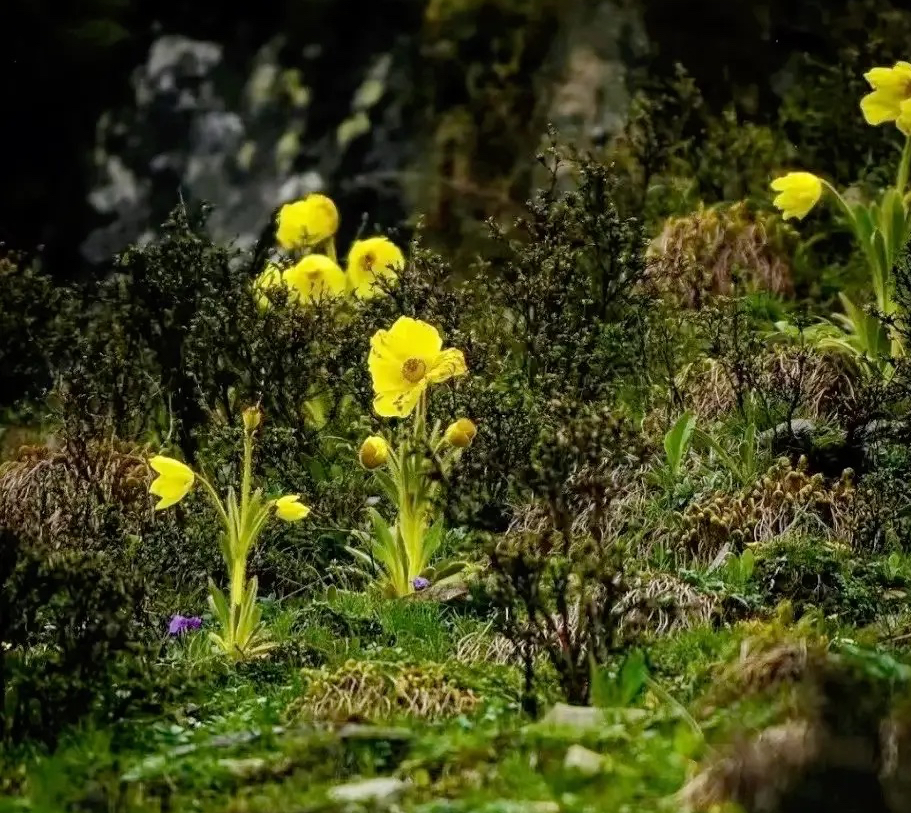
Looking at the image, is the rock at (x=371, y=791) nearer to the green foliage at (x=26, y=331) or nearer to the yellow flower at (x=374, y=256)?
the yellow flower at (x=374, y=256)

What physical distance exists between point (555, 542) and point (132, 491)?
90.3 inches

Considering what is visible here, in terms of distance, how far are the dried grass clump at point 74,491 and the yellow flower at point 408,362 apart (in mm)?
1187

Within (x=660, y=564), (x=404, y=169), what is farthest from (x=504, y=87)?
(x=660, y=564)

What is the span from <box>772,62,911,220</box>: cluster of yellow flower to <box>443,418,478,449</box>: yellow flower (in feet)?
7.53

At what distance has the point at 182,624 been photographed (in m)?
4.75

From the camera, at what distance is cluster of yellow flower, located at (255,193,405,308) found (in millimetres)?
7523

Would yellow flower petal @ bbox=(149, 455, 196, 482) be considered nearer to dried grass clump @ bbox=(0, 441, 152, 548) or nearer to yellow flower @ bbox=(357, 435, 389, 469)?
yellow flower @ bbox=(357, 435, 389, 469)

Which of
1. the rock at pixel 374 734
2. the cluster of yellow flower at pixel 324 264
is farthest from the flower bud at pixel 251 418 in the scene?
the cluster of yellow flower at pixel 324 264

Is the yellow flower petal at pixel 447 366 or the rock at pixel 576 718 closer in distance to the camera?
the rock at pixel 576 718

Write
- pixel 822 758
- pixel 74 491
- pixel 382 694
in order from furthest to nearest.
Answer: pixel 74 491
pixel 382 694
pixel 822 758

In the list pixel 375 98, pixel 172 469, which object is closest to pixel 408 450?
pixel 172 469

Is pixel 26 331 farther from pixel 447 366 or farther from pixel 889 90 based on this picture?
pixel 889 90

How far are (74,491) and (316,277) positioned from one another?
205 centimetres

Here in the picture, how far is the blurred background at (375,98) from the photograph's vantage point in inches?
354
